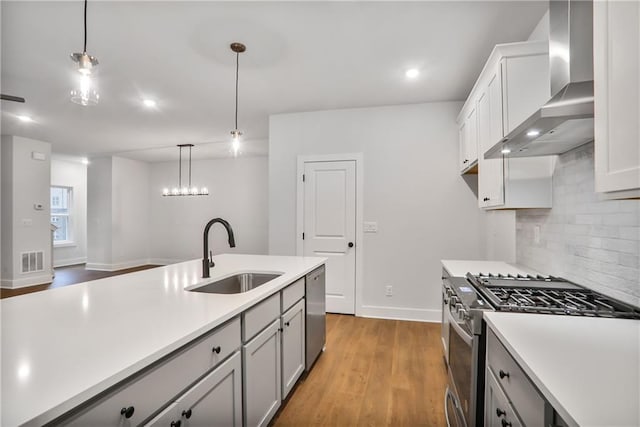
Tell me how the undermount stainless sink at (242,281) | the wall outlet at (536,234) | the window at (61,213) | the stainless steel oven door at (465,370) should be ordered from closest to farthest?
the stainless steel oven door at (465,370)
the undermount stainless sink at (242,281)
the wall outlet at (536,234)
the window at (61,213)

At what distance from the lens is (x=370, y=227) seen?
3.97m

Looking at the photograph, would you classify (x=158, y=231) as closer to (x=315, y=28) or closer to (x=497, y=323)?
(x=315, y=28)

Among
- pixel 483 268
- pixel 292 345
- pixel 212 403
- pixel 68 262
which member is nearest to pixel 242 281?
pixel 292 345

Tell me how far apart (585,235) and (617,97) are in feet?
3.53

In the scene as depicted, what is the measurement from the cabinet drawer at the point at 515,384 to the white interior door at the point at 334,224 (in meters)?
2.79

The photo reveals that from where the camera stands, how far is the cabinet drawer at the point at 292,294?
6.36 feet

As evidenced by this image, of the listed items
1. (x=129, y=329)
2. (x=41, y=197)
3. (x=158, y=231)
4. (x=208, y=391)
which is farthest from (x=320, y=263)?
(x=158, y=231)

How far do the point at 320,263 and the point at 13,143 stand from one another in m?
6.07

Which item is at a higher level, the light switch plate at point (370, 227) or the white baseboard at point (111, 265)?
the light switch plate at point (370, 227)

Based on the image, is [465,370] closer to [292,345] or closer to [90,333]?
[292,345]

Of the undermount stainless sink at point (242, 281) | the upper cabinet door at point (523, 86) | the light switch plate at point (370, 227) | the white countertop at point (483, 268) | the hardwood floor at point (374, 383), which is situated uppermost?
the upper cabinet door at point (523, 86)

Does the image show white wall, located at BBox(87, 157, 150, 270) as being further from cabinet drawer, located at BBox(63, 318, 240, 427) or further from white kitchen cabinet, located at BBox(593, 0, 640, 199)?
white kitchen cabinet, located at BBox(593, 0, 640, 199)

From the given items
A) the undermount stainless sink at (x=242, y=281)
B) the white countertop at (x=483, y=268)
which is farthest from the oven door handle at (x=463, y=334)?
the undermount stainless sink at (x=242, y=281)

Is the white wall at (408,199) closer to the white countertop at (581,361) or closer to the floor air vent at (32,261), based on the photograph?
the white countertop at (581,361)
